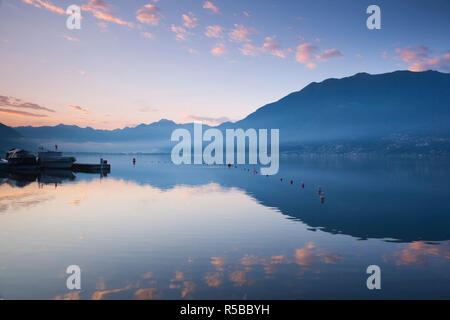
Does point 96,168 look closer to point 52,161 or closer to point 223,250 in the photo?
point 52,161

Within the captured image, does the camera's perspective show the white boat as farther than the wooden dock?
Yes

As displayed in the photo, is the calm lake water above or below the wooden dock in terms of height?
below

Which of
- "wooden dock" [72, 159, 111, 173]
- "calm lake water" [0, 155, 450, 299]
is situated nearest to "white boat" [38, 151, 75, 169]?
"wooden dock" [72, 159, 111, 173]

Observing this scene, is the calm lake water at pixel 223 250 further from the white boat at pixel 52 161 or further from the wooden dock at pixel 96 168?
the white boat at pixel 52 161

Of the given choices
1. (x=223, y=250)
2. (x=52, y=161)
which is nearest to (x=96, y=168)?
(x=52, y=161)

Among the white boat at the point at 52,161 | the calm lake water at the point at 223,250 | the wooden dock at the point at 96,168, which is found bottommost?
the calm lake water at the point at 223,250

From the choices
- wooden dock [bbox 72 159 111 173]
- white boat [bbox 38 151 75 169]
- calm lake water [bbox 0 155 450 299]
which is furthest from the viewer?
white boat [bbox 38 151 75 169]

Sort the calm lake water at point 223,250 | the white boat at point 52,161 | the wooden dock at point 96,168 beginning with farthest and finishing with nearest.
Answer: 1. the white boat at point 52,161
2. the wooden dock at point 96,168
3. the calm lake water at point 223,250

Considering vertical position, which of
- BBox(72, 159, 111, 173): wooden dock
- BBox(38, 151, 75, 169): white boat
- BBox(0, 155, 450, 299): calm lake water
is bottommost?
BBox(0, 155, 450, 299): calm lake water

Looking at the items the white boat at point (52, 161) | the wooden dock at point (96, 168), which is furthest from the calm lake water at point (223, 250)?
the white boat at point (52, 161)

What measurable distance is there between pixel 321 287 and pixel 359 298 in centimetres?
181

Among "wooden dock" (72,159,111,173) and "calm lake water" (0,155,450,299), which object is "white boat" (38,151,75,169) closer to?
"wooden dock" (72,159,111,173)
